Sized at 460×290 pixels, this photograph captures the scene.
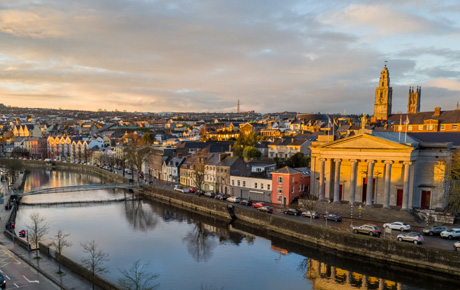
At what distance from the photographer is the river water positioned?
2686 cm

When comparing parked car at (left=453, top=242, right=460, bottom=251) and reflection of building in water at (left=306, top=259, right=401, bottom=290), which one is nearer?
reflection of building in water at (left=306, top=259, right=401, bottom=290)

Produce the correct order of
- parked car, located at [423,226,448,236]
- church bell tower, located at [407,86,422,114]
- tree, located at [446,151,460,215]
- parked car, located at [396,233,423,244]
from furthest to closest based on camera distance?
church bell tower, located at [407,86,422,114] < tree, located at [446,151,460,215] < parked car, located at [423,226,448,236] < parked car, located at [396,233,423,244]

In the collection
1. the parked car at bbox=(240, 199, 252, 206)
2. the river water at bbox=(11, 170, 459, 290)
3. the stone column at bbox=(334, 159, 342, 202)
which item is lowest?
the river water at bbox=(11, 170, 459, 290)

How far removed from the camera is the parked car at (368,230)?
31.9 meters

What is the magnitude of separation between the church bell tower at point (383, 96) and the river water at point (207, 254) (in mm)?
73908

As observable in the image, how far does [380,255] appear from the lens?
29906 millimetres

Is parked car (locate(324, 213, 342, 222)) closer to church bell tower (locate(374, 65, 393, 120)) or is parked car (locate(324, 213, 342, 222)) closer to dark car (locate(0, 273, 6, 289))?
dark car (locate(0, 273, 6, 289))

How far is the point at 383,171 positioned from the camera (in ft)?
135

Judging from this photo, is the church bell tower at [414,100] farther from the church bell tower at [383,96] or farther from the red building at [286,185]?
the red building at [286,185]

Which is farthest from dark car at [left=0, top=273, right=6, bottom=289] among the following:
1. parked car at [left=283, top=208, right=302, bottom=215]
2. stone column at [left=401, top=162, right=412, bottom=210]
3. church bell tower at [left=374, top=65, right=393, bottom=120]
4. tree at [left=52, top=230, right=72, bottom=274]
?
church bell tower at [left=374, top=65, right=393, bottom=120]

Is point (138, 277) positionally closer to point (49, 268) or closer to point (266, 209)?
point (49, 268)

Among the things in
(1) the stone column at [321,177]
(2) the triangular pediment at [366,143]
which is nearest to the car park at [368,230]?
(1) the stone column at [321,177]

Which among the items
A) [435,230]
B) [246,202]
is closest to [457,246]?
[435,230]

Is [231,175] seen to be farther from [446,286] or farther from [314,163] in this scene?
[446,286]
